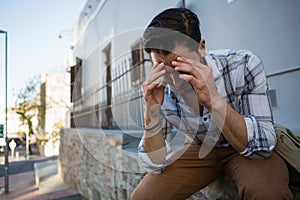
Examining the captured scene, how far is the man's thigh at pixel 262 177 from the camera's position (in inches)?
30.3

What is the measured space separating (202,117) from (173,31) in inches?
12.0

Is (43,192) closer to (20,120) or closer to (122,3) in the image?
(122,3)

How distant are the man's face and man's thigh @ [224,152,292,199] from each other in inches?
12.7

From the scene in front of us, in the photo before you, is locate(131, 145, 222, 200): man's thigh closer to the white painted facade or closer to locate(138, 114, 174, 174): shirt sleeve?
locate(138, 114, 174, 174): shirt sleeve

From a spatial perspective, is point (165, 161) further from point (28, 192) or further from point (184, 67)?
point (28, 192)

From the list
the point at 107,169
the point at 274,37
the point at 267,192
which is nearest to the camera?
the point at 267,192

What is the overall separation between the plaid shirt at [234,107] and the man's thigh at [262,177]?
0.11 ft

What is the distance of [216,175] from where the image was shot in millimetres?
1081

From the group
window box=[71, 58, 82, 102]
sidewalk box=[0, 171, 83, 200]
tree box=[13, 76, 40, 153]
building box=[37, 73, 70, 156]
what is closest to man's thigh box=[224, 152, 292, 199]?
sidewalk box=[0, 171, 83, 200]

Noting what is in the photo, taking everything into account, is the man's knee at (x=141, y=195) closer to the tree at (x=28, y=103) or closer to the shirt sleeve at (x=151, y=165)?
the shirt sleeve at (x=151, y=165)

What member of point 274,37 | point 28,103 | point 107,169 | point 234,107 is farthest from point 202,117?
point 28,103

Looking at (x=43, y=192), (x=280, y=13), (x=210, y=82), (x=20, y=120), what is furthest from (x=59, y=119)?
(x=210, y=82)

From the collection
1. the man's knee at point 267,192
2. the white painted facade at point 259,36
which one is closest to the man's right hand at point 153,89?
the man's knee at point 267,192

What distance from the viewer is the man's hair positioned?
915 mm
